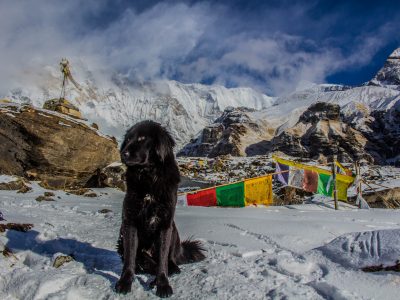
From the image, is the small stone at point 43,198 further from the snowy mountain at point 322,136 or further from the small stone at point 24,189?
the snowy mountain at point 322,136

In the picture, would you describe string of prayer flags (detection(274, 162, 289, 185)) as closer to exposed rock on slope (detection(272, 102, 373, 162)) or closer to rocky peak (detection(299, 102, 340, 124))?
exposed rock on slope (detection(272, 102, 373, 162))

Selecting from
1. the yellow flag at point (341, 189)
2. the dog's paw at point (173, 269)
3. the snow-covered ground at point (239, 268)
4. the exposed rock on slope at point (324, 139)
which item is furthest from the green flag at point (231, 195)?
the exposed rock on slope at point (324, 139)

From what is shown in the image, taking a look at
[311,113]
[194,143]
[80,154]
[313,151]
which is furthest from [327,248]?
[194,143]

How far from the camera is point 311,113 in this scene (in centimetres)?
8362

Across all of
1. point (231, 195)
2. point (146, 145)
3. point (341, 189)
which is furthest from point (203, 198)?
point (146, 145)

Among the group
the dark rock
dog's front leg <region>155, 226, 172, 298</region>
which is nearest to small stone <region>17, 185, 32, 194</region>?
the dark rock

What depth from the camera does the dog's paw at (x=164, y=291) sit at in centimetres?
301

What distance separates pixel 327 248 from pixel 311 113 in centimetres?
8414

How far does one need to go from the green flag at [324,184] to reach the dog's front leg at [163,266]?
1027 cm

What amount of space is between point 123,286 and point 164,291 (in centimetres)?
36

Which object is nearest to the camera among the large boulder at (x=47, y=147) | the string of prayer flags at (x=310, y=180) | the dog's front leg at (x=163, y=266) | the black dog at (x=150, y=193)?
the dog's front leg at (x=163, y=266)

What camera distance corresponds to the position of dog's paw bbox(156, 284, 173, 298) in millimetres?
3012

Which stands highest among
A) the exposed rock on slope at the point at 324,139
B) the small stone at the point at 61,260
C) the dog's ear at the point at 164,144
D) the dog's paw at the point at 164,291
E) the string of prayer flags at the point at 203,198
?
the exposed rock on slope at the point at 324,139

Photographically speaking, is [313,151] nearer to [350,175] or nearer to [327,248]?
[350,175]
